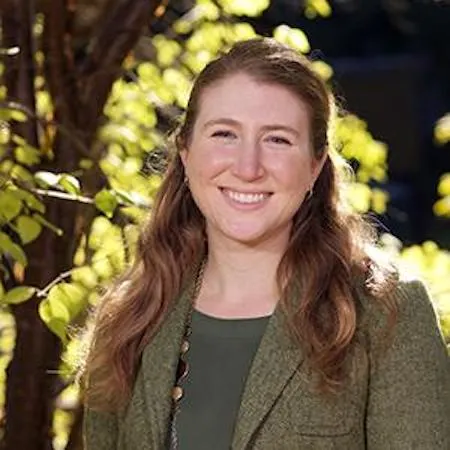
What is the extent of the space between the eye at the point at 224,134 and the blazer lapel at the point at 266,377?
1.10 ft

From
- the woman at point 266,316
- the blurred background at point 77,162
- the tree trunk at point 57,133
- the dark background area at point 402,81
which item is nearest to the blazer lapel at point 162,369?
the woman at point 266,316

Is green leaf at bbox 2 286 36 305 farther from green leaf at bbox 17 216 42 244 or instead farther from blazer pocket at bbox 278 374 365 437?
blazer pocket at bbox 278 374 365 437

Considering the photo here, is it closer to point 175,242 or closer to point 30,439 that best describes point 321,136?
point 175,242

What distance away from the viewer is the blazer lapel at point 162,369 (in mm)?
2764

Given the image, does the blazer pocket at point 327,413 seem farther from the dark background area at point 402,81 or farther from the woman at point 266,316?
the dark background area at point 402,81

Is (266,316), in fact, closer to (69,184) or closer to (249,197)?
(249,197)

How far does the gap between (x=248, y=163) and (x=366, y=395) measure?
1.47 ft

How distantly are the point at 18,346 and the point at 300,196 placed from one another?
1.39 m

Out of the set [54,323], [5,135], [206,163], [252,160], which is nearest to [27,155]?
[5,135]

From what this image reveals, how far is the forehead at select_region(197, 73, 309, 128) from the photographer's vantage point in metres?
2.73

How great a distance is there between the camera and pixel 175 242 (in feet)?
9.76

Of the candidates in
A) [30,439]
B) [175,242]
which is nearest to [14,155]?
[30,439]

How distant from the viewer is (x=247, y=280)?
280 centimetres

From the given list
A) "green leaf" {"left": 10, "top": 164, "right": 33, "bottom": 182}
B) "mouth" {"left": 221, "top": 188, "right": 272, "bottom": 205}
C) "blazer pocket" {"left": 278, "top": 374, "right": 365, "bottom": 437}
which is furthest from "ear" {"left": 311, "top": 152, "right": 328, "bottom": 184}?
"green leaf" {"left": 10, "top": 164, "right": 33, "bottom": 182}
